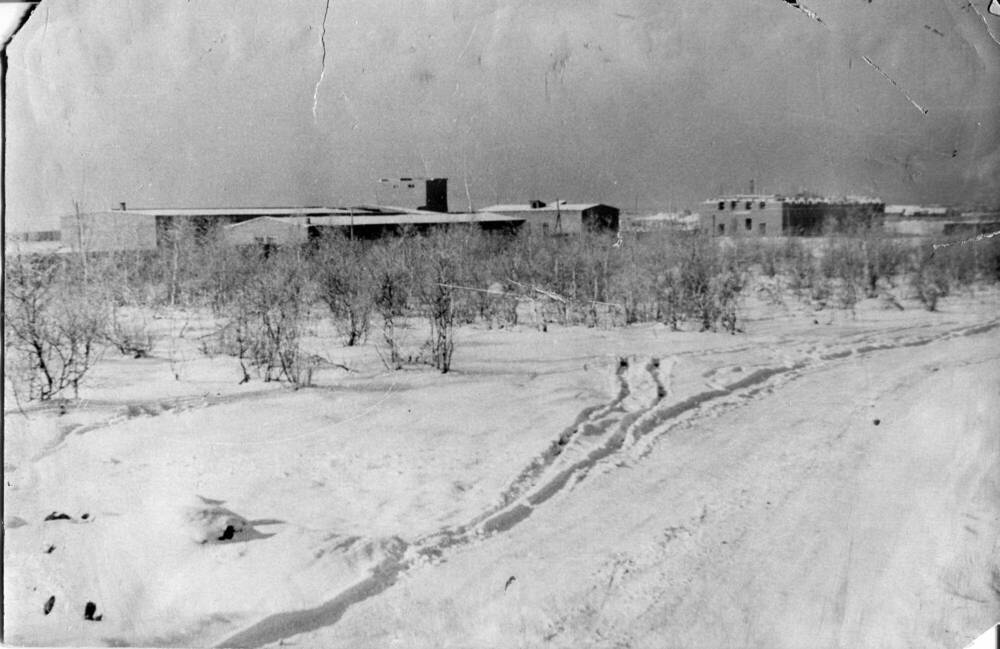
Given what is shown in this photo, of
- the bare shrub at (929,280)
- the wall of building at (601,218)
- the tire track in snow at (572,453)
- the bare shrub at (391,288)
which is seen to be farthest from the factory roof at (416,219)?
the bare shrub at (929,280)

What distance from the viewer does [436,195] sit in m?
3.72

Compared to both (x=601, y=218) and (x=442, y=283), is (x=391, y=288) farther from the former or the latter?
(x=601, y=218)

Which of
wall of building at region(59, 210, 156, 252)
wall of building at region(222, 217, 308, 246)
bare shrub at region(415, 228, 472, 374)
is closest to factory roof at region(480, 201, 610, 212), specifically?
bare shrub at region(415, 228, 472, 374)

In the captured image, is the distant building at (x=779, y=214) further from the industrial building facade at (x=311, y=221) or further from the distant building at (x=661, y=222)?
the industrial building facade at (x=311, y=221)

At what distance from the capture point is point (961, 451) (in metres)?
3.41

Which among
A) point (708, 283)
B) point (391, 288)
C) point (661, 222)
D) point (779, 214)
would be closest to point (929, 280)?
point (779, 214)

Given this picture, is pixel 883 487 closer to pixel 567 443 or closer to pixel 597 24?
pixel 567 443

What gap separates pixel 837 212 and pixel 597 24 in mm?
1643

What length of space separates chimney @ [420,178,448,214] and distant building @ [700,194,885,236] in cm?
139

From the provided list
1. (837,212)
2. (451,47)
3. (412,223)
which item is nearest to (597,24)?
(451,47)

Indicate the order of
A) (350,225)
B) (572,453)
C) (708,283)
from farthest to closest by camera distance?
(708,283)
(350,225)
(572,453)

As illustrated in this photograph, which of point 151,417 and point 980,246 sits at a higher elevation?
point 980,246

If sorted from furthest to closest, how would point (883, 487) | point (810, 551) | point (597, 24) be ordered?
point (597, 24) → point (883, 487) → point (810, 551)

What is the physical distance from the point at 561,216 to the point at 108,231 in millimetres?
2546
